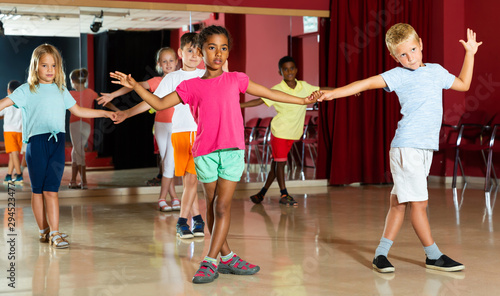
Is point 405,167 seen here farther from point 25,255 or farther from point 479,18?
point 479,18

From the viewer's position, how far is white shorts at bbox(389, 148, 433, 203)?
9.82 ft

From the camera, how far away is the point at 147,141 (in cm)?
642

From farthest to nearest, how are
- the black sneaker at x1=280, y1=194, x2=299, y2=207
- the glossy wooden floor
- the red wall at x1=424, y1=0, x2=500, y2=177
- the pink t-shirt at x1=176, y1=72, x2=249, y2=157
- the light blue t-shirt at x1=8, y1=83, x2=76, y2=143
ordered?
the red wall at x1=424, y1=0, x2=500, y2=177 → the black sneaker at x1=280, y1=194, x2=299, y2=207 → the light blue t-shirt at x1=8, y1=83, x2=76, y2=143 → the pink t-shirt at x1=176, y1=72, x2=249, y2=157 → the glossy wooden floor

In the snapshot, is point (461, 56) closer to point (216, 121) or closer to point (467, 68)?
point (467, 68)

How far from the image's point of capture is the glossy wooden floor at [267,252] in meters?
2.71

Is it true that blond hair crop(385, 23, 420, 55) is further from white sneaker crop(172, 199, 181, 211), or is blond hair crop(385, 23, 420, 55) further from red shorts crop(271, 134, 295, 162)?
white sneaker crop(172, 199, 181, 211)

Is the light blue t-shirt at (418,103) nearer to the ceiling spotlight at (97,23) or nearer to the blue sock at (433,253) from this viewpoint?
the blue sock at (433,253)

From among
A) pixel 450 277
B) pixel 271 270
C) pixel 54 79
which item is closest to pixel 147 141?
pixel 54 79

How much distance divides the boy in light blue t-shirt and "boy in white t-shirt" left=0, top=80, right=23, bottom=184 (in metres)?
3.99

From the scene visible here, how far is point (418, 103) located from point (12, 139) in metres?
4.35

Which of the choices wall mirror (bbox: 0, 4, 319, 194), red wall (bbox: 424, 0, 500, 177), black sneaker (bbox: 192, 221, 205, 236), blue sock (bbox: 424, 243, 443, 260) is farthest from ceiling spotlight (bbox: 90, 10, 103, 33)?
blue sock (bbox: 424, 243, 443, 260)

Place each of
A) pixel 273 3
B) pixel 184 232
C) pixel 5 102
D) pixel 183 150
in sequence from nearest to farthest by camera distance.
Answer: pixel 5 102, pixel 184 232, pixel 183 150, pixel 273 3

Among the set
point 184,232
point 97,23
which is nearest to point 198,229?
point 184,232

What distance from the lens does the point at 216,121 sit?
2.83 meters
